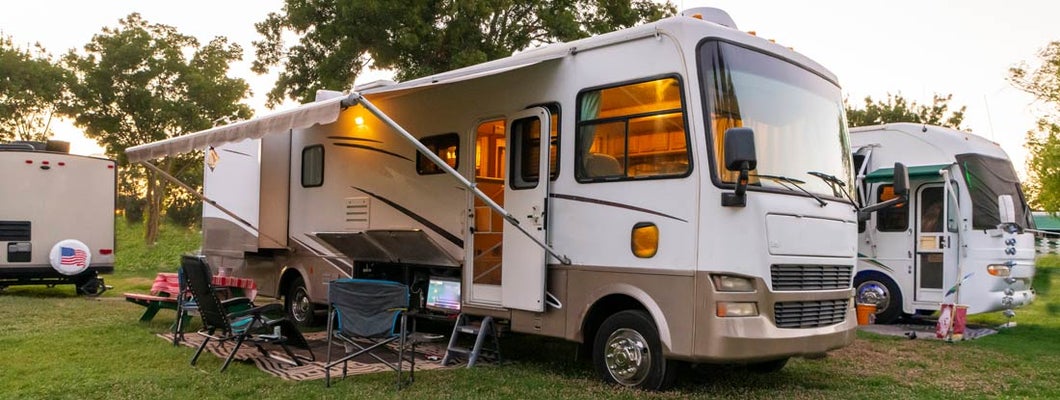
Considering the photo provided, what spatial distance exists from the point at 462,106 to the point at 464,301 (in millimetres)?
1724

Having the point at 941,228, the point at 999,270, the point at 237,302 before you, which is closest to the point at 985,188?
the point at 941,228

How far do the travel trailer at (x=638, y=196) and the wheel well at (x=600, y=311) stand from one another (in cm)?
1

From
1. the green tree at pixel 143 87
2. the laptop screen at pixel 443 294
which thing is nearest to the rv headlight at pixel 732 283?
the laptop screen at pixel 443 294

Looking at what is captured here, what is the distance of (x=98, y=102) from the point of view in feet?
69.4

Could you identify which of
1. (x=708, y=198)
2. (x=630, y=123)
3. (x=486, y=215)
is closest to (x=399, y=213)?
(x=486, y=215)

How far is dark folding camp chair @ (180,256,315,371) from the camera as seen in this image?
6.57 m

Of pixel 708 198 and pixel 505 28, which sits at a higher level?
pixel 505 28

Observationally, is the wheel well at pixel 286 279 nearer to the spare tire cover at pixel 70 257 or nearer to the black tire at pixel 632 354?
the black tire at pixel 632 354

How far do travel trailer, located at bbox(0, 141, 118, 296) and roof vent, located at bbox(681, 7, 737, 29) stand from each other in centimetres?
1082

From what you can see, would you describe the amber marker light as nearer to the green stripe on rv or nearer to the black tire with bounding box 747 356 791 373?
the black tire with bounding box 747 356 791 373

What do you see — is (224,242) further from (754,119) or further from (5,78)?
(5,78)

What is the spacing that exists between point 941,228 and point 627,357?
632 centimetres

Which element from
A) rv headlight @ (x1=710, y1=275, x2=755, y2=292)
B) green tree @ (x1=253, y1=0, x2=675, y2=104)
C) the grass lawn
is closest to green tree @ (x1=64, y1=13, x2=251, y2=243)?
green tree @ (x1=253, y1=0, x2=675, y2=104)

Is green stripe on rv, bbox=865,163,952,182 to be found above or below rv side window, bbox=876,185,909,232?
above
